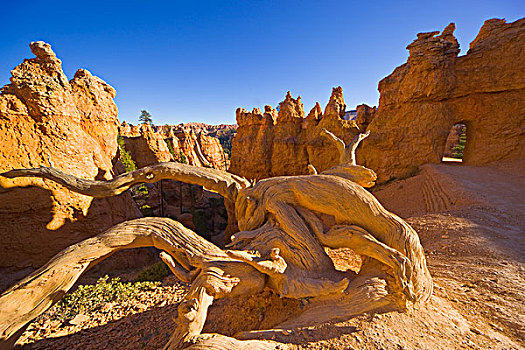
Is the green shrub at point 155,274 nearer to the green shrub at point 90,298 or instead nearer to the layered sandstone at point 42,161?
the green shrub at point 90,298

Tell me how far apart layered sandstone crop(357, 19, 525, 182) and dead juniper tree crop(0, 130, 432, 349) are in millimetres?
10853

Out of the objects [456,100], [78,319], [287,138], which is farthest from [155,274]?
[456,100]

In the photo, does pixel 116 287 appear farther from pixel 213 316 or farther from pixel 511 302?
pixel 511 302

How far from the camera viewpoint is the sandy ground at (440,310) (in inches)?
84.6

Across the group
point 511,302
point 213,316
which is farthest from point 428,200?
point 213,316

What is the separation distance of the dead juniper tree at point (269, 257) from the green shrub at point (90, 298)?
6.54 feet

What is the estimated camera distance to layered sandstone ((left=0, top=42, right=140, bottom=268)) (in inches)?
206

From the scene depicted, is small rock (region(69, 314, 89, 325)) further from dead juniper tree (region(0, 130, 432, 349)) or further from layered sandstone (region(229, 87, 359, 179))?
layered sandstone (region(229, 87, 359, 179))

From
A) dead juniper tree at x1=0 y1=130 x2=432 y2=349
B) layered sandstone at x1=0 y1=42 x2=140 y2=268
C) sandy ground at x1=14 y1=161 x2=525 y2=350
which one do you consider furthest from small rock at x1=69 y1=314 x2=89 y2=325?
layered sandstone at x1=0 y1=42 x2=140 y2=268

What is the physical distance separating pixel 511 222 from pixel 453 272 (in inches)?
135

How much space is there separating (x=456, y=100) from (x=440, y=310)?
14.0 meters

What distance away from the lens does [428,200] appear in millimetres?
7922

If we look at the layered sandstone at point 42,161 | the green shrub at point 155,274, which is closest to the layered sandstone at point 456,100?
the green shrub at point 155,274

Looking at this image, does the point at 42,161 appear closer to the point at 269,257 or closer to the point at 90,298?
the point at 90,298
